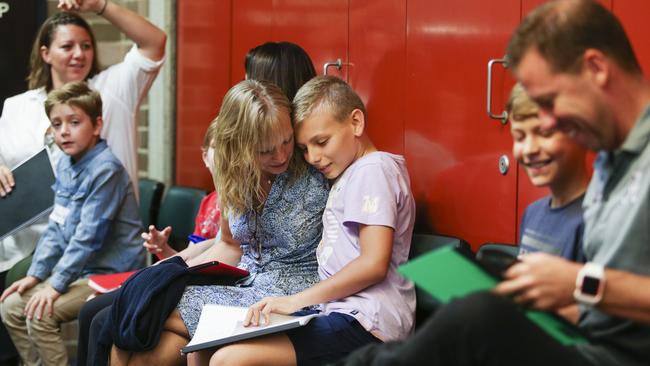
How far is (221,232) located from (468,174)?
0.86m

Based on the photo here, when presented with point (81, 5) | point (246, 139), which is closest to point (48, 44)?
point (81, 5)

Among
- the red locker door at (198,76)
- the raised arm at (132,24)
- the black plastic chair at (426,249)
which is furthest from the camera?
the red locker door at (198,76)

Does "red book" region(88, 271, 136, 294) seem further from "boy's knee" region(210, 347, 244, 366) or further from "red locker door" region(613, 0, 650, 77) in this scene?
"red locker door" region(613, 0, 650, 77)

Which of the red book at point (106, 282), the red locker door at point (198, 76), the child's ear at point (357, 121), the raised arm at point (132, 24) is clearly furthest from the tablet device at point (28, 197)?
the child's ear at point (357, 121)

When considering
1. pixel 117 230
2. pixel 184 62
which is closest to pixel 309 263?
pixel 117 230

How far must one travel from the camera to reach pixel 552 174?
2057 mm

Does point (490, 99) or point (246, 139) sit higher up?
point (490, 99)

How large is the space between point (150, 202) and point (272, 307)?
1.99 meters

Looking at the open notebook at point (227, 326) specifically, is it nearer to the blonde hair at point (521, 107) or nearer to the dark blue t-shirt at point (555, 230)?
the dark blue t-shirt at point (555, 230)

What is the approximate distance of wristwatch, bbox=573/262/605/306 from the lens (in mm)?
1631

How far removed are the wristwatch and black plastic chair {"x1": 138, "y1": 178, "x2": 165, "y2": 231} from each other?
3075 mm

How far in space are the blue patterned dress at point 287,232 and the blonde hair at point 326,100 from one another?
0.24 metres

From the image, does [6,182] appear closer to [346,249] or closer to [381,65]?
[381,65]

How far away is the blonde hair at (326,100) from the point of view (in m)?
2.79
